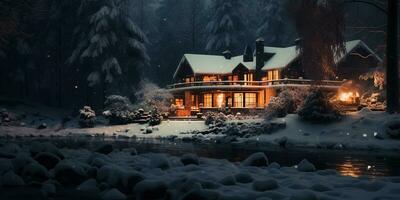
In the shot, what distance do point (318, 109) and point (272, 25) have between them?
137ft

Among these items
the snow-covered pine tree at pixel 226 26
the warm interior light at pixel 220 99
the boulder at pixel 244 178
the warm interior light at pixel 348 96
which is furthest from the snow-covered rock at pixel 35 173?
the snow-covered pine tree at pixel 226 26

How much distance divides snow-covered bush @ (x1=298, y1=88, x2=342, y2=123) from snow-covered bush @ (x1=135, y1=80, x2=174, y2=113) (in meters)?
17.9

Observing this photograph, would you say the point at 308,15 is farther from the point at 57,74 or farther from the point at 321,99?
the point at 57,74

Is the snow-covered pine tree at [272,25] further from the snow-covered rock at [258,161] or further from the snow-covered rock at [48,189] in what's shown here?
the snow-covered rock at [48,189]

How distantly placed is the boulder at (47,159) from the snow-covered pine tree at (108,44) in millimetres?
38275

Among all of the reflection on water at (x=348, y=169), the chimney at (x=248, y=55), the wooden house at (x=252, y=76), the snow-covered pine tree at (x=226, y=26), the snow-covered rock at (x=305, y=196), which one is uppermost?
the snow-covered pine tree at (x=226, y=26)

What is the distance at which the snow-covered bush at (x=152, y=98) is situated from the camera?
45.0 meters

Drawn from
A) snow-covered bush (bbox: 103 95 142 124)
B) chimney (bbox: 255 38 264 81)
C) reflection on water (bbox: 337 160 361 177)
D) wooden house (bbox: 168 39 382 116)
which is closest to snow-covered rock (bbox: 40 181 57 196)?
reflection on water (bbox: 337 160 361 177)

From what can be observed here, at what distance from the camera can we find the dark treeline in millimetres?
51375

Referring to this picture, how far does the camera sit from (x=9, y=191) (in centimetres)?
913

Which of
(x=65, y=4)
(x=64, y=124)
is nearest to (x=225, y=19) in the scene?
(x=65, y=4)

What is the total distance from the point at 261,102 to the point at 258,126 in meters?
20.2

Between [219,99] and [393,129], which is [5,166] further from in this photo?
[219,99]

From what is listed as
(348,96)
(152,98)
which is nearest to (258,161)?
(152,98)
